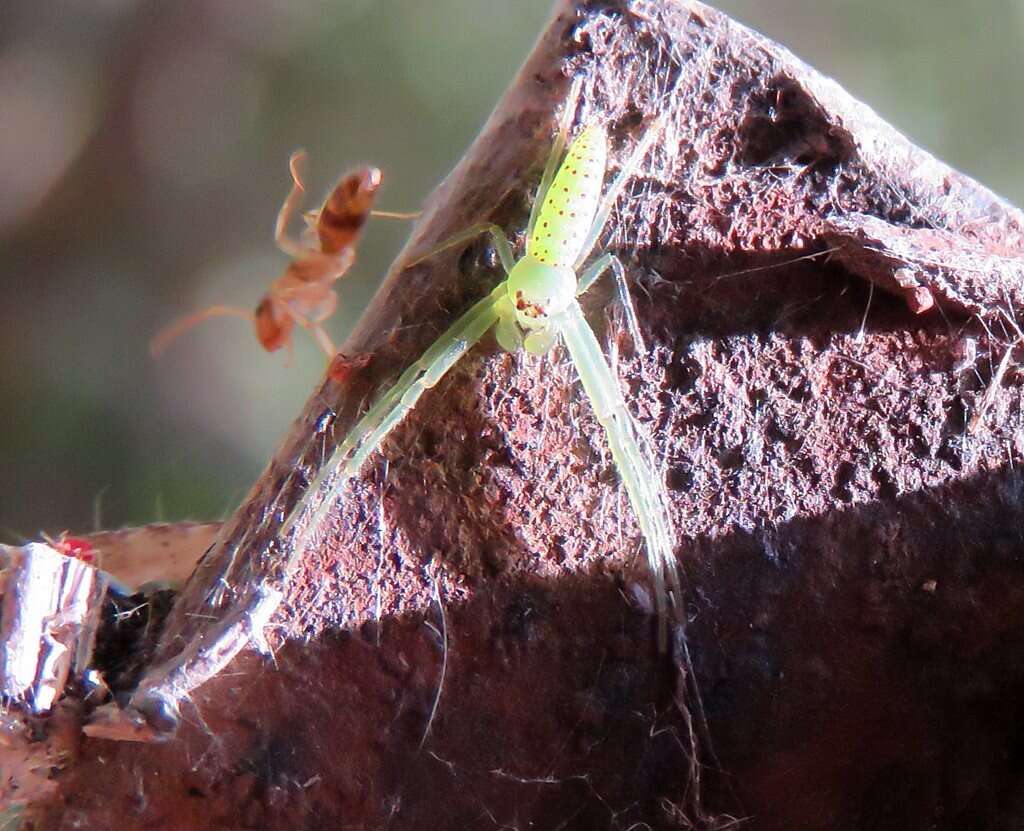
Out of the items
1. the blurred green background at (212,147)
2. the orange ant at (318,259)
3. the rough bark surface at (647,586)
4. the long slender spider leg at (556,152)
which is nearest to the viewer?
the rough bark surface at (647,586)

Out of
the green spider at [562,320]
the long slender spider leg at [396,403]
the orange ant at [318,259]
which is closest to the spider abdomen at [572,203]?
the green spider at [562,320]

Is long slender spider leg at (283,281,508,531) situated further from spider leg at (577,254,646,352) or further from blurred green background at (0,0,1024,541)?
blurred green background at (0,0,1024,541)

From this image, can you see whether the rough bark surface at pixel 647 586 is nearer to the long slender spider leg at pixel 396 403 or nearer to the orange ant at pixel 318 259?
the long slender spider leg at pixel 396 403

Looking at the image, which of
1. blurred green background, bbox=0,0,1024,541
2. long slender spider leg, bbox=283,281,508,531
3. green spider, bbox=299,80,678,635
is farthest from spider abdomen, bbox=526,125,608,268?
blurred green background, bbox=0,0,1024,541

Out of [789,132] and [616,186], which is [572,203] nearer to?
[616,186]

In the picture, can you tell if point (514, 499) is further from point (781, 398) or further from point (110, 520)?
point (110, 520)

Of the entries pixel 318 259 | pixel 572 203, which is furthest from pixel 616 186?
pixel 318 259
